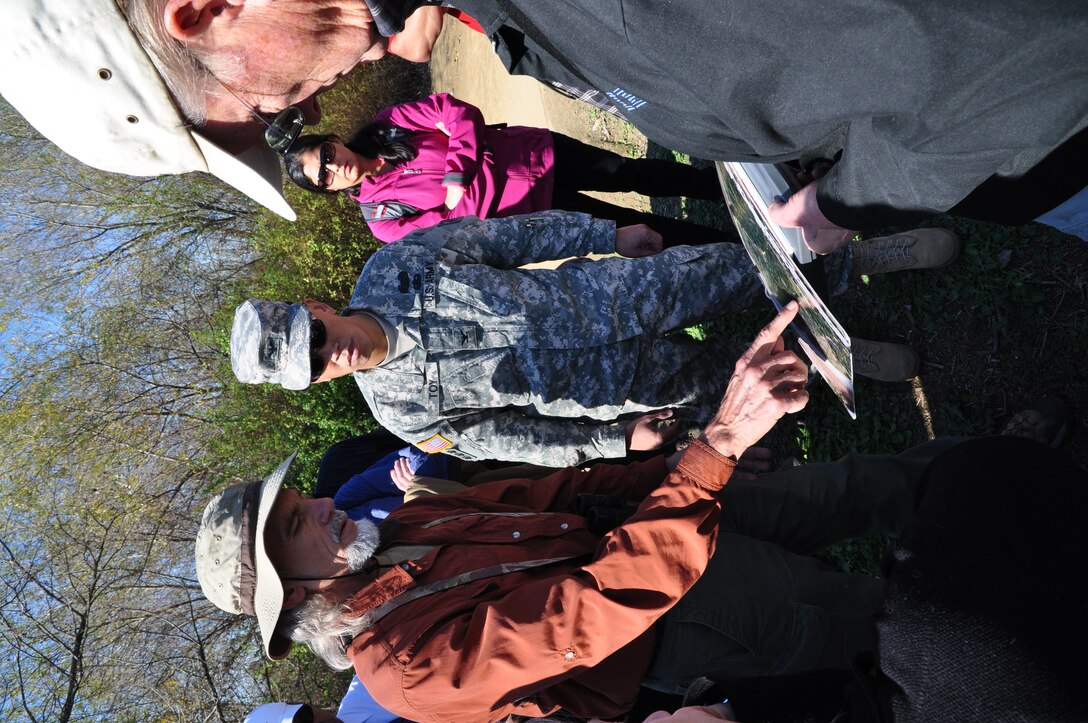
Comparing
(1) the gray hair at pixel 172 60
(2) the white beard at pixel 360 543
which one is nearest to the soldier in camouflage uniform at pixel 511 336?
(2) the white beard at pixel 360 543

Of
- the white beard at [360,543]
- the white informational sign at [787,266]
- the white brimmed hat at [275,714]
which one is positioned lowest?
the white brimmed hat at [275,714]

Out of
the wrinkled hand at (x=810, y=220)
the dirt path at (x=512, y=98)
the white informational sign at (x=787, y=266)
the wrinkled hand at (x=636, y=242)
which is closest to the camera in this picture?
the wrinkled hand at (x=810, y=220)

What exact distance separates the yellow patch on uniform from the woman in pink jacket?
53.6 inches

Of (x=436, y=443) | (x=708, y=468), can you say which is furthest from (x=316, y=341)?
(x=708, y=468)

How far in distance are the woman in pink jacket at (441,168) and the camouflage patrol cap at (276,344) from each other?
3.53 feet

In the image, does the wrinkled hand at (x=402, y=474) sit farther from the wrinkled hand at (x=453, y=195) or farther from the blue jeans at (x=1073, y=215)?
the blue jeans at (x=1073, y=215)

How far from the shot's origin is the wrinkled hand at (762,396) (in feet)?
7.32

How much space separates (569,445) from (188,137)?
2024mm

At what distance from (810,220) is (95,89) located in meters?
1.77

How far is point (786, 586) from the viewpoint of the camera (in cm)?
257

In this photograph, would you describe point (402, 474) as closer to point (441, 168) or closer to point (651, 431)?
point (651, 431)

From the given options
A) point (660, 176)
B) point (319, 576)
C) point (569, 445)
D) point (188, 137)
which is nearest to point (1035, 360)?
point (569, 445)

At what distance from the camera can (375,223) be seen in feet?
13.4

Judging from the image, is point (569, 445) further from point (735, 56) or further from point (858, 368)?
point (735, 56)
